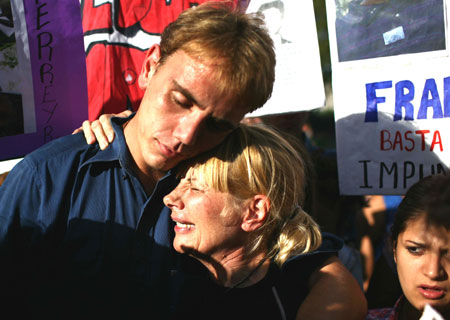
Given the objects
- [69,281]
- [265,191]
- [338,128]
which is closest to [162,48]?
[265,191]

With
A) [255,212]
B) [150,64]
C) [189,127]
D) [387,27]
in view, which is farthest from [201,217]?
[387,27]

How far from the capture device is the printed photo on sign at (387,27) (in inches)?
89.0

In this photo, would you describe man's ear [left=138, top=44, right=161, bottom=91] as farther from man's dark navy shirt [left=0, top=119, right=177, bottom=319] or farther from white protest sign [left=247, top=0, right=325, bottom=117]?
white protest sign [left=247, top=0, right=325, bottom=117]

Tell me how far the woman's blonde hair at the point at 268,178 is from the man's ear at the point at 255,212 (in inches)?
0.7

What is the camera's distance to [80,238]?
1.72 m

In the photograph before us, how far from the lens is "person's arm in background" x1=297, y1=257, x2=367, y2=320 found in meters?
1.77

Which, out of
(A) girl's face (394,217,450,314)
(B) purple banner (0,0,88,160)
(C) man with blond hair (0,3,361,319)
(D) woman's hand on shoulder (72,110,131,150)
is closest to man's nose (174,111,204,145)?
(C) man with blond hair (0,3,361,319)

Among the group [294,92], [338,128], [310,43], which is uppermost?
[310,43]

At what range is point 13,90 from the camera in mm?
2354

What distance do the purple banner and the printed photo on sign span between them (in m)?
1.23

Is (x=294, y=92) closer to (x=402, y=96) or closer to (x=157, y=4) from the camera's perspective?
(x=402, y=96)

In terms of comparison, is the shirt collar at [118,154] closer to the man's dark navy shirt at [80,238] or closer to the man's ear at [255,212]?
the man's dark navy shirt at [80,238]

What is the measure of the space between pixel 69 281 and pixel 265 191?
29.0 inches

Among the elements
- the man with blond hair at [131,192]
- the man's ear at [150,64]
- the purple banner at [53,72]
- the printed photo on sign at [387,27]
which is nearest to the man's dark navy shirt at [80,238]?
the man with blond hair at [131,192]
